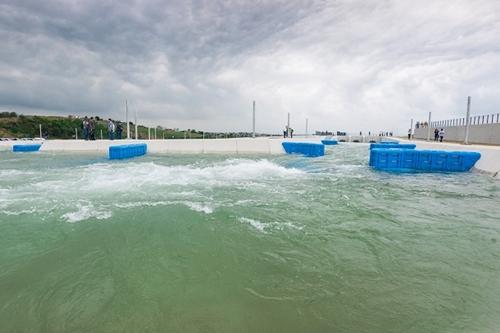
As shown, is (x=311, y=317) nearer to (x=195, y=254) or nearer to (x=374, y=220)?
(x=195, y=254)

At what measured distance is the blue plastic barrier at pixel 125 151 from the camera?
563 inches

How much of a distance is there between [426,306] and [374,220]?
238 cm

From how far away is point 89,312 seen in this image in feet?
7.70

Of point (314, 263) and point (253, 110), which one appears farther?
point (253, 110)

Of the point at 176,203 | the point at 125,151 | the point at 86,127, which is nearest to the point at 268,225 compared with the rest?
the point at 176,203

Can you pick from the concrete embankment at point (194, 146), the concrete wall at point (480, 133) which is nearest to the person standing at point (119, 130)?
the concrete embankment at point (194, 146)

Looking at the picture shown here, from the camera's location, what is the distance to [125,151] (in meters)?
15.0

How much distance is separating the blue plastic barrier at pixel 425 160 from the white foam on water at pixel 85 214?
10023mm

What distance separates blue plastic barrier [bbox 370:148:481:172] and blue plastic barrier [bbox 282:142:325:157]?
17.8 feet

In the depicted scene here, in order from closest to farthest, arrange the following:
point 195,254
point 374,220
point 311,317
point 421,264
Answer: point 311,317 < point 421,264 < point 195,254 < point 374,220

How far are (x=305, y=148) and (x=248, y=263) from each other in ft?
51.0

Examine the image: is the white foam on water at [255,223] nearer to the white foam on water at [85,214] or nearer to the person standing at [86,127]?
the white foam on water at [85,214]

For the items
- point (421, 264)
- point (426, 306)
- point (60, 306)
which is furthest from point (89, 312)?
point (421, 264)

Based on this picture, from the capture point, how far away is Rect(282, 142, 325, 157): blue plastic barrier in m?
17.3
